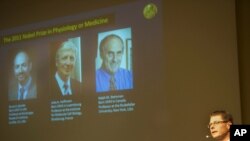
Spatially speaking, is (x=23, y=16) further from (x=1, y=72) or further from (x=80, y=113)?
(x=80, y=113)

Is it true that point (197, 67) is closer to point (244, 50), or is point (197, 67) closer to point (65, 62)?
point (244, 50)

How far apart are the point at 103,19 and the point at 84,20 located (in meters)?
0.26

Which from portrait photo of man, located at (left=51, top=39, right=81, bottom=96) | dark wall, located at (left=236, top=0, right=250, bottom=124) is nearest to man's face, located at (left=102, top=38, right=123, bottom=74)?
portrait photo of man, located at (left=51, top=39, right=81, bottom=96)

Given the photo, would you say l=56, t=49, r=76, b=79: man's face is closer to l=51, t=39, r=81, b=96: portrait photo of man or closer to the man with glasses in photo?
l=51, t=39, r=81, b=96: portrait photo of man

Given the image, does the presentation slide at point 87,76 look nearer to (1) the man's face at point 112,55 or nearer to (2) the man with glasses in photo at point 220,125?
(1) the man's face at point 112,55

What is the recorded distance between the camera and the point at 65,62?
4.34 m

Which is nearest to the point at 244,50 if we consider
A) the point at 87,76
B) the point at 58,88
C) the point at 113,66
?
the point at 113,66

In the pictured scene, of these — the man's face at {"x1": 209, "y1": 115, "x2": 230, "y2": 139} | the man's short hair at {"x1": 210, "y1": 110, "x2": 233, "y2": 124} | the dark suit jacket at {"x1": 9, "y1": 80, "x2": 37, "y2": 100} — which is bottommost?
the man's face at {"x1": 209, "y1": 115, "x2": 230, "y2": 139}

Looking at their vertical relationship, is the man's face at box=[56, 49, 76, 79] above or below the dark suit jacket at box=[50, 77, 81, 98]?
above

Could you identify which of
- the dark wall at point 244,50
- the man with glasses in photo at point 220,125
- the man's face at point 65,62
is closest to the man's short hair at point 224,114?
the man with glasses in photo at point 220,125

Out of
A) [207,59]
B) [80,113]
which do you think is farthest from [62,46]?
[207,59]

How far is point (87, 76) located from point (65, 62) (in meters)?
0.37

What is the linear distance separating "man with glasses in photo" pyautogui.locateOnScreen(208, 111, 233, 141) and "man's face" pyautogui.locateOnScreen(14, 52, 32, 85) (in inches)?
95.2

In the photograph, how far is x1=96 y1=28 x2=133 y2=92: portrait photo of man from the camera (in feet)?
12.6
